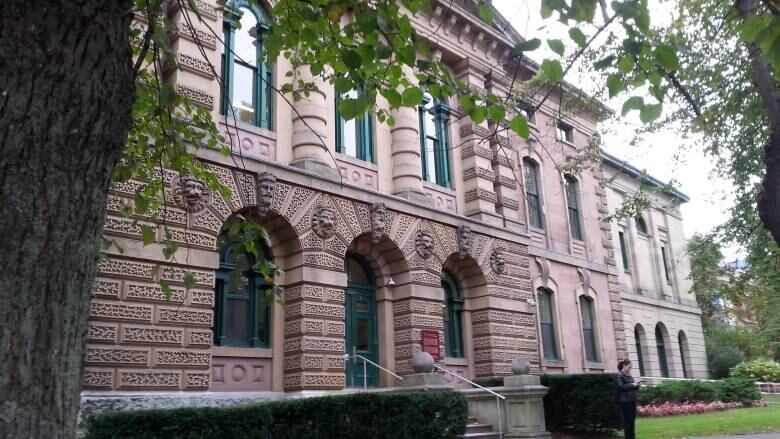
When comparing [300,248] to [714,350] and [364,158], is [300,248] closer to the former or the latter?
[364,158]

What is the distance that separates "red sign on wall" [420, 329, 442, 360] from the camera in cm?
1662

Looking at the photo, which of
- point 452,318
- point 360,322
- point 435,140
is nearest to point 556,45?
point 360,322

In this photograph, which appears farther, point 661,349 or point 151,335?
point 661,349

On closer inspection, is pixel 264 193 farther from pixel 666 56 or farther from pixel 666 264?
pixel 666 264

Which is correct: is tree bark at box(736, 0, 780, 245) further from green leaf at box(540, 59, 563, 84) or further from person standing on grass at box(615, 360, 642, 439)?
green leaf at box(540, 59, 563, 84)

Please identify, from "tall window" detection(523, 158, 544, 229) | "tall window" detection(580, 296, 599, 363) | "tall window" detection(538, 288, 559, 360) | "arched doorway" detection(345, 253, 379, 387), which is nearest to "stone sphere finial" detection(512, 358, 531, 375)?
"arched doorway" detection(345, 253, 379, 387)

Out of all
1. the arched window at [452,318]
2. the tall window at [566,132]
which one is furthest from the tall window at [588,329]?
the arched window at [452,318]

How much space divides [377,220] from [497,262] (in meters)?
4.95

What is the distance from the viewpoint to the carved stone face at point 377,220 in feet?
53.5

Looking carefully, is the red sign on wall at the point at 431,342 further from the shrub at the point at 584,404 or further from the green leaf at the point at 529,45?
the green leaf at the point at 529,45

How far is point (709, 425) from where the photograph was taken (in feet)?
56.9

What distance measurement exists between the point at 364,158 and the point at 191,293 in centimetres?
667

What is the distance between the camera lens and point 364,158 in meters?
17.6

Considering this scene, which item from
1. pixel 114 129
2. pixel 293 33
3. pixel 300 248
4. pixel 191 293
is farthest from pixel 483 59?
pixel 114 129
